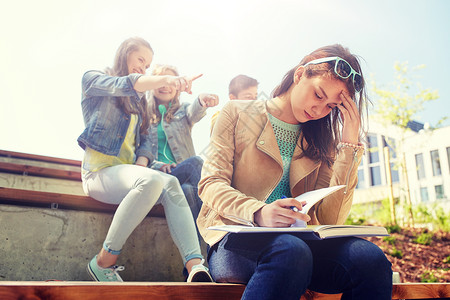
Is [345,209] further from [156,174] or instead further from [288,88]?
[156,174]

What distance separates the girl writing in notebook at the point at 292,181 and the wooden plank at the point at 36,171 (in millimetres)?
2059

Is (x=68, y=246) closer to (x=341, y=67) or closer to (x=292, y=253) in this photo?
(x=292, y=253)

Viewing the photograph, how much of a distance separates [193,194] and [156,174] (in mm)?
402

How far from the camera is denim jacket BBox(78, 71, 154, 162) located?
7.27ft

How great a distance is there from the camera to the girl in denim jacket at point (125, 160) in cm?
184

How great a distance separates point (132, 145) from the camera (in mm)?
2531

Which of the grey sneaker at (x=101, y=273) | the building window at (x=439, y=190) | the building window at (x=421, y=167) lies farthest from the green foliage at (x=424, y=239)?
the building window at (x=421, y=167)

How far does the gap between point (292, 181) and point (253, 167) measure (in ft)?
0.62

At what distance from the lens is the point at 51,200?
202 cm

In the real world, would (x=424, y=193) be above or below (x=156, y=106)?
below

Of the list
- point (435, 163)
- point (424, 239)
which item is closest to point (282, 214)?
point (424, 239)

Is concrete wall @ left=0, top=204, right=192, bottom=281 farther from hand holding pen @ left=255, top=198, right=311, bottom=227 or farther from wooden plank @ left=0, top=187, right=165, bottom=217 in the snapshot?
hand holding pen @ left=255, top=198, right=311, bottom=227

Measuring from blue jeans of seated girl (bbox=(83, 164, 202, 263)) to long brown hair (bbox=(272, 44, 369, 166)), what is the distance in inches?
27.1

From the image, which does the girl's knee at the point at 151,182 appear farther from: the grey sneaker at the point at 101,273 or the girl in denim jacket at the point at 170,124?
the girl in denim jacket at the point at 170,124
